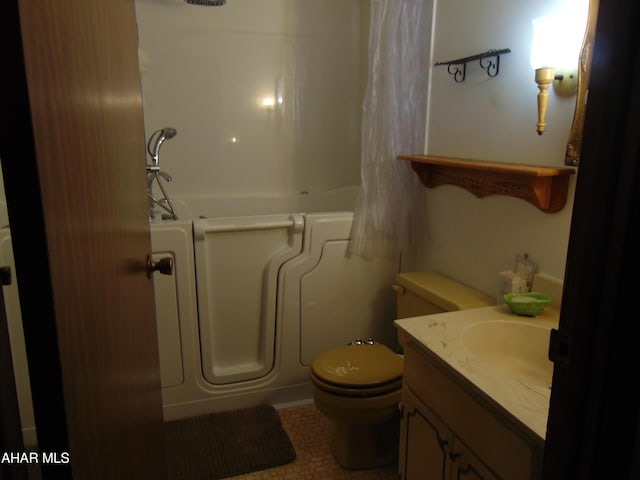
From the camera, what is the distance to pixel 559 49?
51.4 inches

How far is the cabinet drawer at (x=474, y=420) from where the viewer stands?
2.97 feet

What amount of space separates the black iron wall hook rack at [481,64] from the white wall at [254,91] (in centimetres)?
135

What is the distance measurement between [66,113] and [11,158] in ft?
0.43

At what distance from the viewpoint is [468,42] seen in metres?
1.76

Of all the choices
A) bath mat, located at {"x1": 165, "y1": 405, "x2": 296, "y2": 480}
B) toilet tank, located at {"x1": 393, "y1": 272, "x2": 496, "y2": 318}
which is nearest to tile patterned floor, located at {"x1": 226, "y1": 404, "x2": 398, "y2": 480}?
bath mat, located at {"x1": 165, "y1": 405, "x2": 296, "y2": 480}

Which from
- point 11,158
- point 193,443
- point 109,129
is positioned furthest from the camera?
point 193,443

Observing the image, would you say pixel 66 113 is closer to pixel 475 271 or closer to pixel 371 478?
pixel 475 271

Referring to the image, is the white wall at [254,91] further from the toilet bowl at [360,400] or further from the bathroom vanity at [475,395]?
the bathroom vanity at [475,395]

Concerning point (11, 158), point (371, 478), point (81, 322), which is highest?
point (11, 158)

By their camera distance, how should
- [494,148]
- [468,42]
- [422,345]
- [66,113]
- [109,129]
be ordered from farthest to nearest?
[468,42] → [494,148] → [422,345] → [109,129] → [66,113]

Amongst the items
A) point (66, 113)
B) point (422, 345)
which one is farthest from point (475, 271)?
point (66, 113)

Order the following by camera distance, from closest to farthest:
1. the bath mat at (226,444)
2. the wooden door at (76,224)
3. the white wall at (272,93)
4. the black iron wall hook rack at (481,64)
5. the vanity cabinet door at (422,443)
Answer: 1. the wooden door at (76,224)
2. the vanity cabinet door at (422,443)
3. the black iron wall hook rack at (481,64)
4. the bath mat at (226,444)
5. the white wall at (272,93)

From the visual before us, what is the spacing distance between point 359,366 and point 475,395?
2.59ft

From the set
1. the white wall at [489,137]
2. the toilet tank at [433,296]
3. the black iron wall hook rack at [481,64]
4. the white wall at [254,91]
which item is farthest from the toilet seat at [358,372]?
the white wall at [254,91]
